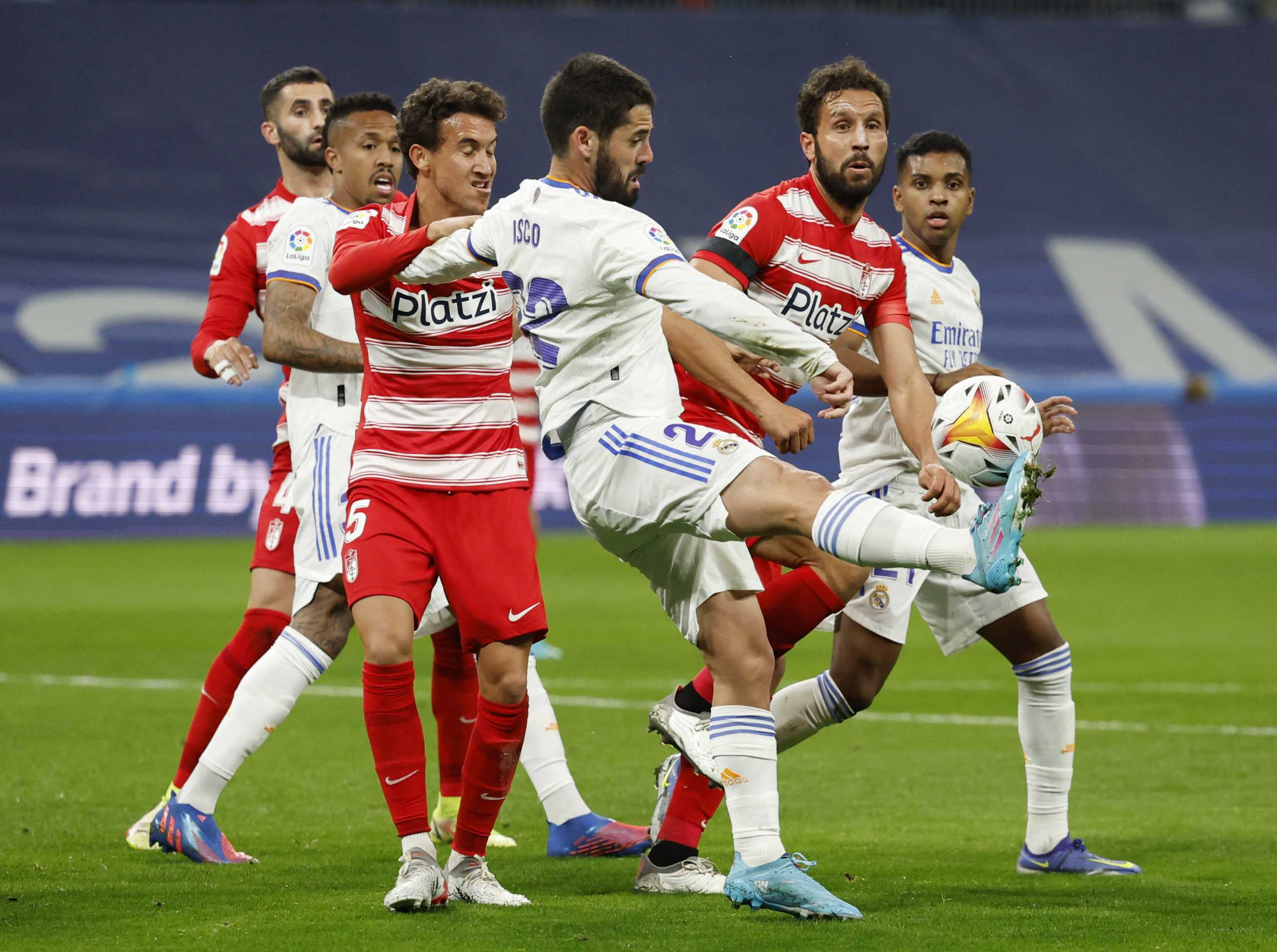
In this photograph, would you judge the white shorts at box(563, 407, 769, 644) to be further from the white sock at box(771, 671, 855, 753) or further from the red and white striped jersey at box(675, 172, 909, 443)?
the white sock at box(771, 671, 855, 753)

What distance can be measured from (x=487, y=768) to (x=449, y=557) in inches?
22.6

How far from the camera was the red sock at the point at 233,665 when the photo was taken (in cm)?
581

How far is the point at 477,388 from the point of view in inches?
194

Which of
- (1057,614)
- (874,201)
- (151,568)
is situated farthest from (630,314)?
(874,201)

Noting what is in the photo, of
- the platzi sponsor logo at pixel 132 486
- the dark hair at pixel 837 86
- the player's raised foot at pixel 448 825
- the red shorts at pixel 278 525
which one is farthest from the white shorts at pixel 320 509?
the platzi sponsor logo at pixel 132 486

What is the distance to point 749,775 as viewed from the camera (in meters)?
4.38

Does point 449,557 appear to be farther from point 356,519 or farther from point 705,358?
point 705,358

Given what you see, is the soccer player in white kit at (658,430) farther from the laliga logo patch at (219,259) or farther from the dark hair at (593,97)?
the laliga logo patch at (219,259)

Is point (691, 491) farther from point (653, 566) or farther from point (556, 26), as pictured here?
point (556, 26)

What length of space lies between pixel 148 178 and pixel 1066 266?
1329cm

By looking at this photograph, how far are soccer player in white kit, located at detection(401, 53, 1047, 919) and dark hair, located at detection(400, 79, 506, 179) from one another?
322 mm

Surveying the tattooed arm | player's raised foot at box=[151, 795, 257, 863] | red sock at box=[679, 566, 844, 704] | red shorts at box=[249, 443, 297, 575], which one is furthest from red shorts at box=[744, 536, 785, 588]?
player's raised foot at box=[151, 795, 257, 863]

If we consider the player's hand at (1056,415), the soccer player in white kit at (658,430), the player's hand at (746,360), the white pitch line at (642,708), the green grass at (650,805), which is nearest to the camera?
the soccer player in white kit at (658,430)

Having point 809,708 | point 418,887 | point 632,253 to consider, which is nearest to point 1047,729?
point 809,708
